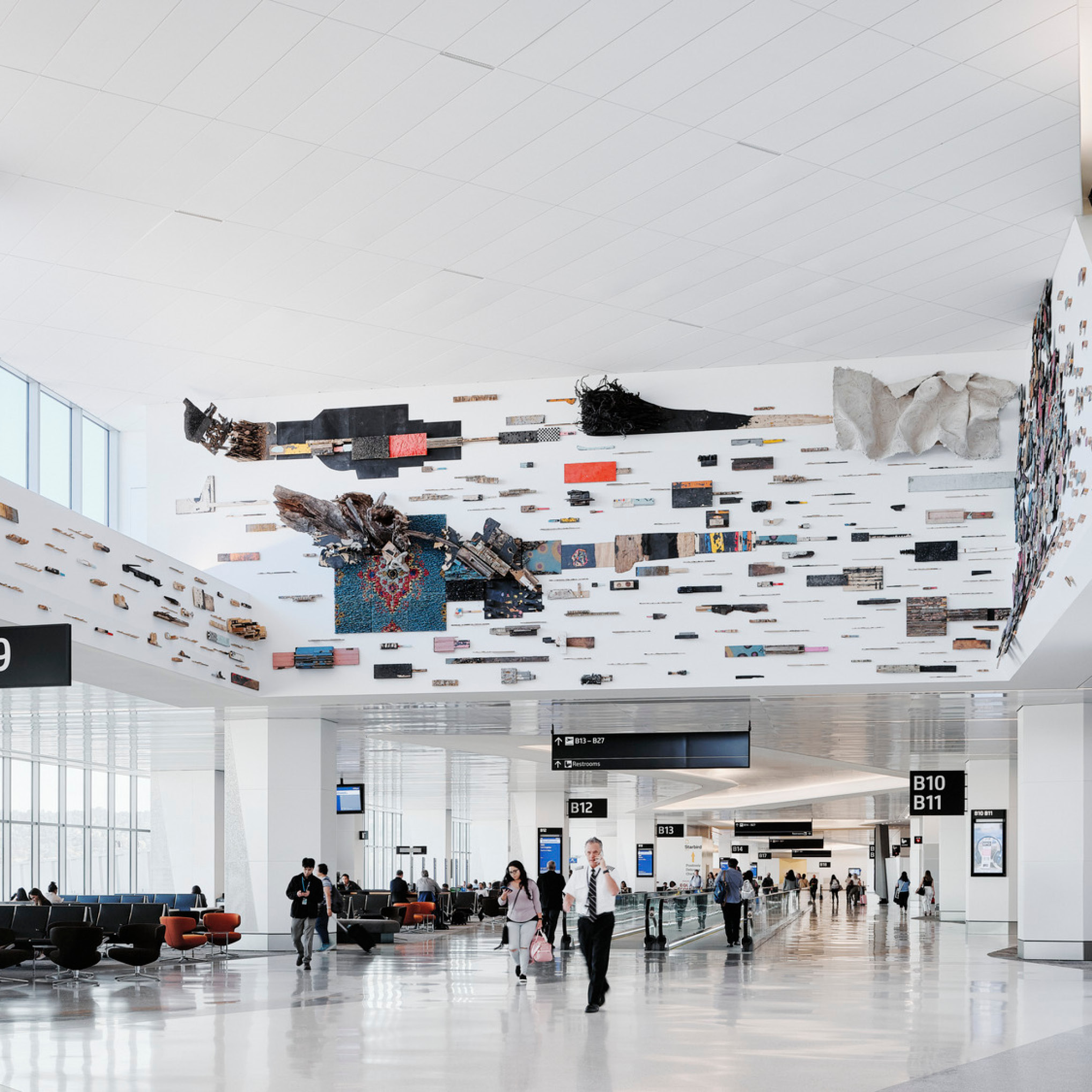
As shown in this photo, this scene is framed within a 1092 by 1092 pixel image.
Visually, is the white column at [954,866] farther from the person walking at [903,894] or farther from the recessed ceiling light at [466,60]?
the recessed ceiling light at [466,60]

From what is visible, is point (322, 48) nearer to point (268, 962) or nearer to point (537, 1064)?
point (537, 1064)

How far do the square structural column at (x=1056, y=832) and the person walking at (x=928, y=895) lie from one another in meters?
21.8

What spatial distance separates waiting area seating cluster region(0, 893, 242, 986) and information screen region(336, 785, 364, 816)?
16.2 feet

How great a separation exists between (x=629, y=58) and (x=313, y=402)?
924cm

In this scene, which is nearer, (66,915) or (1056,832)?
(66,915)

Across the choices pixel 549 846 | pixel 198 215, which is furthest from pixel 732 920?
pixel 549 846

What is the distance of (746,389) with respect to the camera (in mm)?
17188

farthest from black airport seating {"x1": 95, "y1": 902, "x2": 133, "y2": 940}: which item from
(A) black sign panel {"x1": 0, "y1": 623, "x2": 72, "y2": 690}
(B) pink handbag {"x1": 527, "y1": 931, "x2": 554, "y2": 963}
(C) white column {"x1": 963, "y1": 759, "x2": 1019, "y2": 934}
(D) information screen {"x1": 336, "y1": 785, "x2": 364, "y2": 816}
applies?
(C) white column {"x1": 963, "y1": 759, "x2": 1019, "y2": 934}

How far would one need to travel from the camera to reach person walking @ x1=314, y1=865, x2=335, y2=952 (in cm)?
1903

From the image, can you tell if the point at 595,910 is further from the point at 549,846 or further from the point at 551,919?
the point at 549,846

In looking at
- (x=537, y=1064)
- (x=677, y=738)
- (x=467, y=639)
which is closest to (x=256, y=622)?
(x=467, y=639)

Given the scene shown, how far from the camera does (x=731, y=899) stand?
76.0 feet

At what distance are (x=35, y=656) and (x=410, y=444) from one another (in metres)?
8.84

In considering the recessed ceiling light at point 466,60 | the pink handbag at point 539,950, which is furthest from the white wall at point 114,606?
the recessed ceiling light at point 466,60
